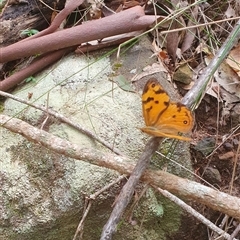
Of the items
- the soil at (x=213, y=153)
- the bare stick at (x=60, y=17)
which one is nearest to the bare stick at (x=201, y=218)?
the soil at (x=213, y=153)

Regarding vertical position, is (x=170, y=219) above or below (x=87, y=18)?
below

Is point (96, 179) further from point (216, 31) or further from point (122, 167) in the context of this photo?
point (216, 31)

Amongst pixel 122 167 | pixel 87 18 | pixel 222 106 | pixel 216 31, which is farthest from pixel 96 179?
pixel 216 31

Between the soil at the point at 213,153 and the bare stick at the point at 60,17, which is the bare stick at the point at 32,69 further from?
the soil at the point at 213,153

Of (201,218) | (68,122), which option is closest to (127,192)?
(201,218)

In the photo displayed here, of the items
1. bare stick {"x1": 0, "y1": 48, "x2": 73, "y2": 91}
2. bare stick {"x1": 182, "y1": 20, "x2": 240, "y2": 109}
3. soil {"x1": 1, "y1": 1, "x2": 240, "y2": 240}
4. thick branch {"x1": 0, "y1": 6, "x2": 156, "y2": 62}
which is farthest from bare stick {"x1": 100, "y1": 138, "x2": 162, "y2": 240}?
bare stick {"x1": 0, "y1": 48, "x2": 73, "y2": 91}

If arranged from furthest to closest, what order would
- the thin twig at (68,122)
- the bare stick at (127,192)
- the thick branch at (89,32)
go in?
the thick branch at (89,32) → the thin twig at (68,122) → the bare stick at (127,192)

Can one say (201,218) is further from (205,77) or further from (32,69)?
(32,69)
